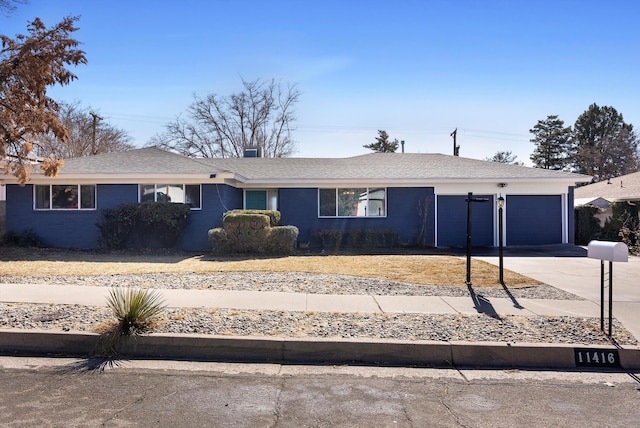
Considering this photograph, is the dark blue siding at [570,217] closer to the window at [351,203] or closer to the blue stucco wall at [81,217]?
the window at [351,203]

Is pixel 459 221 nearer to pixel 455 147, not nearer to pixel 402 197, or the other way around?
pixel 402 197

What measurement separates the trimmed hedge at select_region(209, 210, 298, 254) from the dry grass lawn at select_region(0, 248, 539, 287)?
0.75 m

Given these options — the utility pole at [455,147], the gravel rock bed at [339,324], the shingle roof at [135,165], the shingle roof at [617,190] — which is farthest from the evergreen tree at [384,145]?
the gravel rock bed at [339,324]

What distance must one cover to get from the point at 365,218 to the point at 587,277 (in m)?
9.13

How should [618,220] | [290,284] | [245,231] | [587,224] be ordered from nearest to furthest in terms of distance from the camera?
[290,284], [245,231], [618,220], [587,224]

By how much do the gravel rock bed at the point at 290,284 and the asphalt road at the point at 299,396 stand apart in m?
3.74

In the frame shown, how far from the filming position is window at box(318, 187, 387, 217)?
1925 centimetres

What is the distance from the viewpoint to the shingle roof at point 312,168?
1714cm

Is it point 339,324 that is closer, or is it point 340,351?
point 340,351

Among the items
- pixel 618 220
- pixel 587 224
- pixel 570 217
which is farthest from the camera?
pixel 587 224

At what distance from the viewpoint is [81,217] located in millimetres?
17031

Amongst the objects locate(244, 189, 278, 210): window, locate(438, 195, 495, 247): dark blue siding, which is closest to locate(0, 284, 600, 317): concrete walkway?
locate(438, 195, 495, 247): dark blue siding

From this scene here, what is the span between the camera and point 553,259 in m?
15.0

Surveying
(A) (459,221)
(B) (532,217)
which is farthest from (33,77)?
(B) (532,217)
